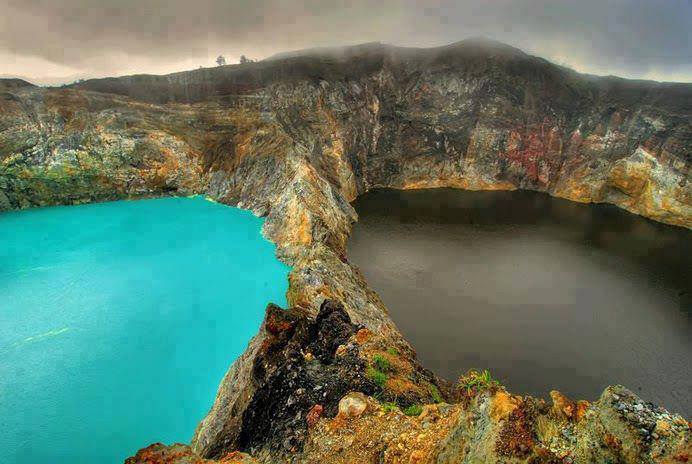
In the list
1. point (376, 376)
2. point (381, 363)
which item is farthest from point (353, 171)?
point (376, 376)

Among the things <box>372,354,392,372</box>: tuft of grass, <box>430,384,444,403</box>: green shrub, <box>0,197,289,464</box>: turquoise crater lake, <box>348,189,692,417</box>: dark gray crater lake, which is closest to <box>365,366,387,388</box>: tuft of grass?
<box>372,354,392,372</box>: tuft of grass

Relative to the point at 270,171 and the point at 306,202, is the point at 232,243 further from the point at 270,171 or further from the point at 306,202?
the point at 270,171

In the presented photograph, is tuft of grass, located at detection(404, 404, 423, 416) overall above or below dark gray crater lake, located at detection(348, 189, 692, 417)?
above

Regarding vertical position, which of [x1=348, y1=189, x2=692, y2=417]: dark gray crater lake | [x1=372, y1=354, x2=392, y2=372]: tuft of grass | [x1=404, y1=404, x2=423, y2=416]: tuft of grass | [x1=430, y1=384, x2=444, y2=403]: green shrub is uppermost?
[x1=404, y1=404, x2=423, y2=416]: tuft of grass

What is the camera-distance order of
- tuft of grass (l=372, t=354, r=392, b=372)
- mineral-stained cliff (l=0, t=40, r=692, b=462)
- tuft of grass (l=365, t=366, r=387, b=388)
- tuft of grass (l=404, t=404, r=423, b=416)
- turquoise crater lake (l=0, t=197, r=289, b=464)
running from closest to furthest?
1. mineral-stained cliff (l=0, t=40, r=692, b=462)
2. tuft of grass (l=404, t=404, r=423, b=416)
3. tuft of grass (l=365, t=366, r=387, b=388)
4. tuft of grass (l=372, t=354, r=392, b=372)
5. turquoise crater lake (l=0, t=197, r=289, b=464)

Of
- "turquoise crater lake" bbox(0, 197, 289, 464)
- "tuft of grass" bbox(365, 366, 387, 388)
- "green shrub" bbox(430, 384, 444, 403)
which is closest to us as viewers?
"tuft of grass" bbox(365, 366, 387, 388)

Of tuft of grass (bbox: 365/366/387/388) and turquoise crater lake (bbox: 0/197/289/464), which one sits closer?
tuft of grass (bbox: 365/366/387/388)

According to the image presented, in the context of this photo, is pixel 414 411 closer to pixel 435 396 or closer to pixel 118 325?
pixel 435 396

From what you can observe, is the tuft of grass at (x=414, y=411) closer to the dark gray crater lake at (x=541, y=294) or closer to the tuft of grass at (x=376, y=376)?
the tuft of grass at (x=376, y=376)

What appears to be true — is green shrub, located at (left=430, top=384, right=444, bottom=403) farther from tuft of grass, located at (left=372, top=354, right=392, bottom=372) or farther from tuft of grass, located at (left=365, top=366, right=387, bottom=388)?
tuft of grass, located at (left=365, top=366, right=387, bottom=388)
